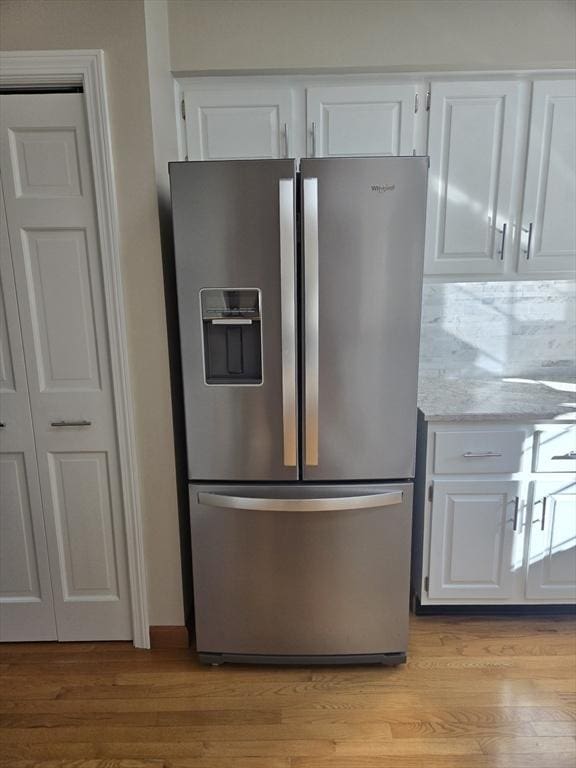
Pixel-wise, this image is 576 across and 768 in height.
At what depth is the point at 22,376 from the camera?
1889 millimetres

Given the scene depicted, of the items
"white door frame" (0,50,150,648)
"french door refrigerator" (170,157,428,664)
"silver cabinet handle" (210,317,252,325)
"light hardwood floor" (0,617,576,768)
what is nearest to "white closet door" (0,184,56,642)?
"light hardwood floor" (0,617,576,768)

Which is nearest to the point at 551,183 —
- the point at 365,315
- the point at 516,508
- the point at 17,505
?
the point at 365,315

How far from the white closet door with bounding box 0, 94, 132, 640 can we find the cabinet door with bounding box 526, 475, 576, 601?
1.73 meters

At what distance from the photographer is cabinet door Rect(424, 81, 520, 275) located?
200cm

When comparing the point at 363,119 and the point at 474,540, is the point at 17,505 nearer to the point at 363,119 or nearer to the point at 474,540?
the point at 474,540

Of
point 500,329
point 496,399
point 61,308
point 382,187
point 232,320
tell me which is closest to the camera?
point 382,187

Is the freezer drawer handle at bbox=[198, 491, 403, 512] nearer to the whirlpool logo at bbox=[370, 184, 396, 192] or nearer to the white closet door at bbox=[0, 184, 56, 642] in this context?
the white closet door at bbox=[0, 184, 56, 642]

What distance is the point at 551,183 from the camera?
6.77 ft

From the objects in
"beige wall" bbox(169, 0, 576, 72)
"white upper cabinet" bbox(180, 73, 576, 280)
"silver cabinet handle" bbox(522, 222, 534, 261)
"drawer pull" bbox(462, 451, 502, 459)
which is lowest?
"drawer pull" bbox(462, 451, 502, 459)

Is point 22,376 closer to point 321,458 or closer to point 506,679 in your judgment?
point 321,458

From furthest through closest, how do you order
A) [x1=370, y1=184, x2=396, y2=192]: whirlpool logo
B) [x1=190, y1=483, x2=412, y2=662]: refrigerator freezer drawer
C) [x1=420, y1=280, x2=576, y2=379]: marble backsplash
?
[x1=420, y1=280, x2=576, y2=379]: marble backsplash → [x1=190, y1=483, x2=412, y2=662]: refrigerator freezer drawer → [x1=370, y1=184, x2=396, y2=192]: whirlpool logo

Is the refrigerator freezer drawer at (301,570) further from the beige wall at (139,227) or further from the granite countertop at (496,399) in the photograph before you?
the granite countertop at (496,399)

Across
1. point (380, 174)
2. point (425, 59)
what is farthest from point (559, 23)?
point (380, 174)

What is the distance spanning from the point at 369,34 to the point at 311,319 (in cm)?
120
